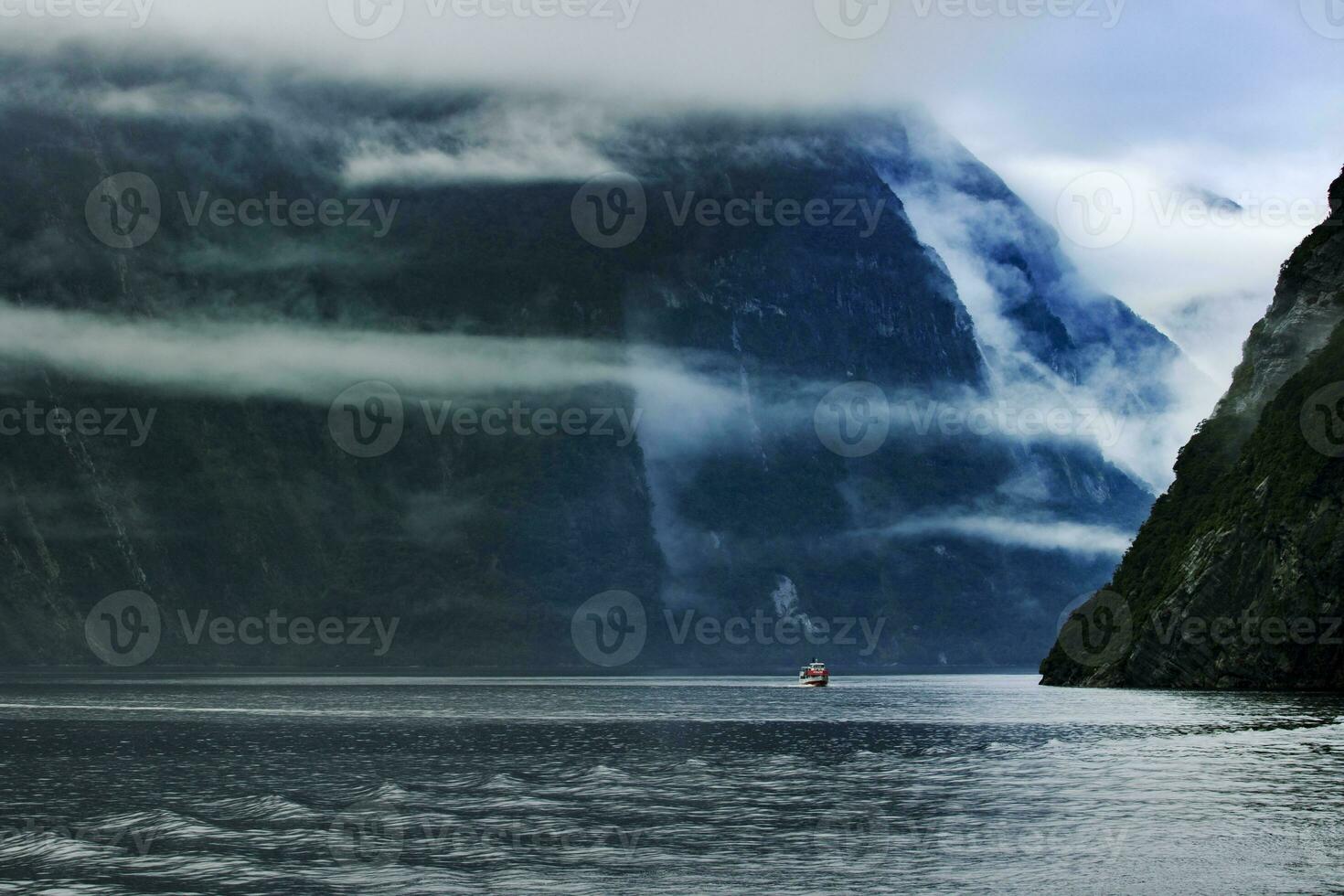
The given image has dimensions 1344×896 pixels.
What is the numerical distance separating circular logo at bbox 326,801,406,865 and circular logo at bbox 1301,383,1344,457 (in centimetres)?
12960

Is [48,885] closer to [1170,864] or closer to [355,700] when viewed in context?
[1170,864]

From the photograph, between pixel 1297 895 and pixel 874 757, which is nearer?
pixel 1297 895

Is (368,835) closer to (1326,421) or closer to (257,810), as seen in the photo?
(257,810)

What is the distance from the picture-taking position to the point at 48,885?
50.6m

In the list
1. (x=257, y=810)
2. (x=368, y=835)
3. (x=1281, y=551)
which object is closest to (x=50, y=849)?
(x=368, y=835)

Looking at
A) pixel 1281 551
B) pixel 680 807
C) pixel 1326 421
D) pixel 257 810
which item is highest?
pixel 1326 421

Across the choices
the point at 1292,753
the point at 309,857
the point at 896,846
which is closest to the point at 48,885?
the point at 309,857

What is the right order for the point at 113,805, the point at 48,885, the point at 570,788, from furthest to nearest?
1. the point at 570,788
2. the point at 113,805
3. the point at 48,885

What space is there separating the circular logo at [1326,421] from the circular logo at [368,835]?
130 meters

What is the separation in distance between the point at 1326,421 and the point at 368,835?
13873cm

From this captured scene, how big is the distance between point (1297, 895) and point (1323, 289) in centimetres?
16431

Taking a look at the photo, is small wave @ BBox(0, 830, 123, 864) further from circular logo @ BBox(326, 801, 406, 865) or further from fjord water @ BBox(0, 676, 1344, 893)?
circular logo @ BBox(326, 801, 406, 865)

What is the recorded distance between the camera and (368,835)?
62.2 m

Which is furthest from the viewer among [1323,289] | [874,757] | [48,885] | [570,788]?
[1323,289]
